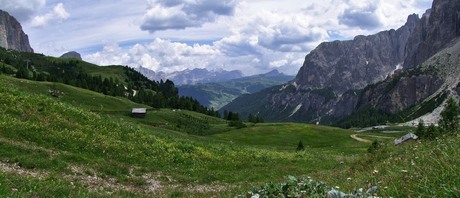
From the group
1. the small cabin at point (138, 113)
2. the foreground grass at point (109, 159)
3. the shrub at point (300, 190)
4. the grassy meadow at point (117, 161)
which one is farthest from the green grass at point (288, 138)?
the shrub at point (300, 190)

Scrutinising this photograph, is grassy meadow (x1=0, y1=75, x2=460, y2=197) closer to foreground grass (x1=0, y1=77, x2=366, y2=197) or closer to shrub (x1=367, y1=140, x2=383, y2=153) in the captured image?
foreground grass (x1=0, y1=77, x2=366, y2=197)

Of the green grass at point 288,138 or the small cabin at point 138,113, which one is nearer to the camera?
the green grass at point 288,138

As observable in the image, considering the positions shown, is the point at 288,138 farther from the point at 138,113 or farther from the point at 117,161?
the point at 117,161

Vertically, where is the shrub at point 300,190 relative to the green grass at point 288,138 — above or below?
above

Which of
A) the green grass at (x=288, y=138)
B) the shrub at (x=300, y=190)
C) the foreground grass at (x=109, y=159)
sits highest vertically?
the shrub at (x=300, y=190)

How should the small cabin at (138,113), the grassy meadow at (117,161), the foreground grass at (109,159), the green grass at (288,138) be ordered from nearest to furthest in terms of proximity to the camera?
the grassy meadow at (117,161)
the foreground grass at (109,159)
the green grass at (288,138)
the small cabin at (138,113)

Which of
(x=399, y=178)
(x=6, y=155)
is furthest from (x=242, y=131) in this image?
(x=399, y=178)

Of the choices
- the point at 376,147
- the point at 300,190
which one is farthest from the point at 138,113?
the point at 300,190

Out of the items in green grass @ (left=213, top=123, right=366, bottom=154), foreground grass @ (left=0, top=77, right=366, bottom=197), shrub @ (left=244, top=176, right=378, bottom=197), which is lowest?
green grass @ (left=213, top=123, right=366, bottom=154)

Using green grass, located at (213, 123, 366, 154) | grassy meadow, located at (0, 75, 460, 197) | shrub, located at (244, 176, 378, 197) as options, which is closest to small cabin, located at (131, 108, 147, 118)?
green grass, located at (213, 123, 366, 154)

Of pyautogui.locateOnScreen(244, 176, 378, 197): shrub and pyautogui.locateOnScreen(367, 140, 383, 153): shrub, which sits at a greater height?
pyautogui.locateOnScreen(244, 176, 378, 197): shrub

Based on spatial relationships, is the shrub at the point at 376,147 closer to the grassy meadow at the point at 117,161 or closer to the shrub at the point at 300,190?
the grassy meadow at the point at 117,161

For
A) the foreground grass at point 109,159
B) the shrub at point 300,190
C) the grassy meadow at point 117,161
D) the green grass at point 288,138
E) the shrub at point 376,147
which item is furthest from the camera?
the green grass at point 288,138

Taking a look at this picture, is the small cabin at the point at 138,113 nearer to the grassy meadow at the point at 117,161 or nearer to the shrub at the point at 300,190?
the grassy meadow at the point at 117,161
